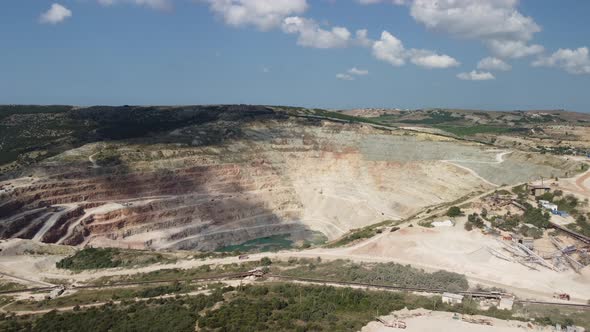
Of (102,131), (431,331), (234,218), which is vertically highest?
(102,131)

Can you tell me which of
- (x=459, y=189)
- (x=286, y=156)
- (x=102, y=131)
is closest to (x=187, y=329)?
(x=459, y=189)

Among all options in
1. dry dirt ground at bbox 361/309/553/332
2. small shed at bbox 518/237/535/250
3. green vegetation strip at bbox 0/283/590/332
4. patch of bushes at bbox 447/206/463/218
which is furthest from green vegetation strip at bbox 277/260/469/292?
patch of bushes at bbox 447/206/463/218

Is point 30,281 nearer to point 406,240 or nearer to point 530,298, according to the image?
point 406,240

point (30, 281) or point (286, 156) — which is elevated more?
point (286, 156)

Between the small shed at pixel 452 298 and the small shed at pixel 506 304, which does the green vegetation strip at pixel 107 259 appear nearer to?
the small shed at pixel 452 298

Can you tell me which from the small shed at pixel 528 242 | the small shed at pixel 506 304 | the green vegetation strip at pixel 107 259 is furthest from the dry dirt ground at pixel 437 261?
the small shed at pixel 506 304

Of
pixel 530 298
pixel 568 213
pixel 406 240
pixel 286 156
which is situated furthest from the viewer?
pixel 286 156
